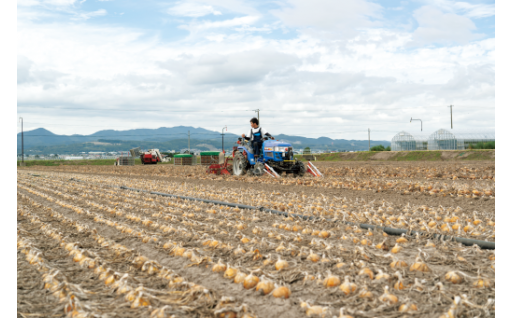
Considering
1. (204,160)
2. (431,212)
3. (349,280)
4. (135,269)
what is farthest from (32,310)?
(204,160)

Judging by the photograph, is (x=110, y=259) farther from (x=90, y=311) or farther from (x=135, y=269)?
(x=90, y=311)

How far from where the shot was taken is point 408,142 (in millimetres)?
55406

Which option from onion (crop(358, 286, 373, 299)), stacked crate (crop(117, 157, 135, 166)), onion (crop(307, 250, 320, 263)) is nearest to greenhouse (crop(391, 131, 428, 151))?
stacked crate (crop(117, 157, 135, 166))

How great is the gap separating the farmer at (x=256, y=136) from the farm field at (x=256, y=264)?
7592 mm

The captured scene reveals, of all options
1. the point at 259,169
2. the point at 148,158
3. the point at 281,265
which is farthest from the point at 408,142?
the point at 281,265

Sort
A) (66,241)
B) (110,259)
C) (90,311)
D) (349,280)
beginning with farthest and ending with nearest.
Answer: (66,241) < (110,259) < (349,280) < (90,311)

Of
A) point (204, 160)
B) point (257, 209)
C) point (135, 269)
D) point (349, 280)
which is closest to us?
point (349, 280)

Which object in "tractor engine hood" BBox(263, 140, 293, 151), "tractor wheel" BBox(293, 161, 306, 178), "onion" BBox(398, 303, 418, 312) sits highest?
"tractor engine hood" BBox(263, 140, 293, 151)

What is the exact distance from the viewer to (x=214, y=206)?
897 centimetres

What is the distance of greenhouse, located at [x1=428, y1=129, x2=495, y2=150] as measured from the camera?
5034cm

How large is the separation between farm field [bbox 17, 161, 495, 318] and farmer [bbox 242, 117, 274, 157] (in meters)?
7.59

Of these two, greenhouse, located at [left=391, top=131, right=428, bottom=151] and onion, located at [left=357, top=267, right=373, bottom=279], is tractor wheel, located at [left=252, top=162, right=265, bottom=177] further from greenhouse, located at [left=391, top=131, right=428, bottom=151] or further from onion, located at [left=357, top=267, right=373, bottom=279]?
greenhouse, located at [left=391, top=131, right=428, bottom=151]

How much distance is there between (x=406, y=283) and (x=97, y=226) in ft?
19.1

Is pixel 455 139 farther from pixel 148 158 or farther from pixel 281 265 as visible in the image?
pixel 281 265
